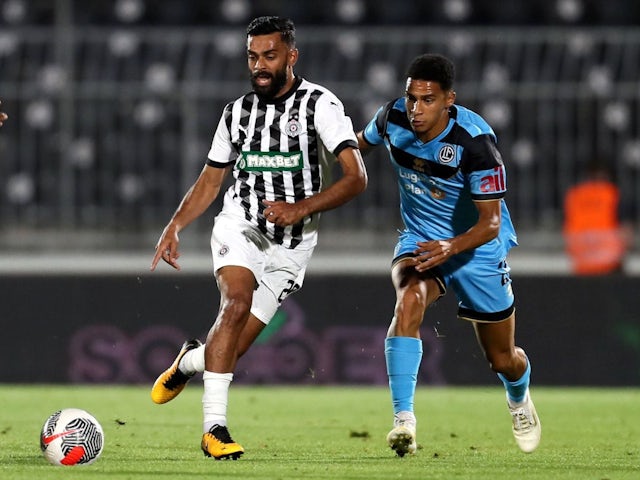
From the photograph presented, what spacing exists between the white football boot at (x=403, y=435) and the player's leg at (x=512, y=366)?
1.01 meters

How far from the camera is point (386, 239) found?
1347 cm

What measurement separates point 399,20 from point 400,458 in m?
9.71

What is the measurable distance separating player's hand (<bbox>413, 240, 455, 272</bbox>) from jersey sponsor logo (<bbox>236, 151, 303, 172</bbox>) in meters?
0.77

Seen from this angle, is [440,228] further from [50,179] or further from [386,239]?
[50,179]

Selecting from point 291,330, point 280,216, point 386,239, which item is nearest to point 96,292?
point 291,330

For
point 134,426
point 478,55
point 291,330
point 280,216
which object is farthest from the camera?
point 478,55

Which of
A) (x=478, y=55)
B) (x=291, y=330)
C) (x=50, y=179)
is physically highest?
(x=478, y=55)

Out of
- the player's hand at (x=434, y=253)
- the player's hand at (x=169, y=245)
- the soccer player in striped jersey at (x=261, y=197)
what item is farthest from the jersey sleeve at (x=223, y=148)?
the player's hand at (x=434, y=253)

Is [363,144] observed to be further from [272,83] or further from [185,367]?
[185,367]

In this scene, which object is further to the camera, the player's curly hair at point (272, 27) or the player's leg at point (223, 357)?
the player's curly hair at point (272, 27)

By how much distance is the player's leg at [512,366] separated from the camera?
741 cm

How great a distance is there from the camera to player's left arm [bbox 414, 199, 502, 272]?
265 inches

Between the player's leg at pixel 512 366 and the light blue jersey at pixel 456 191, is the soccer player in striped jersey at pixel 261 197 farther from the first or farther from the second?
the player's leg at pixel 512 366

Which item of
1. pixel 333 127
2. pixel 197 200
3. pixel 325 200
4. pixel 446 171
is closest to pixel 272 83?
pixel 333 127
